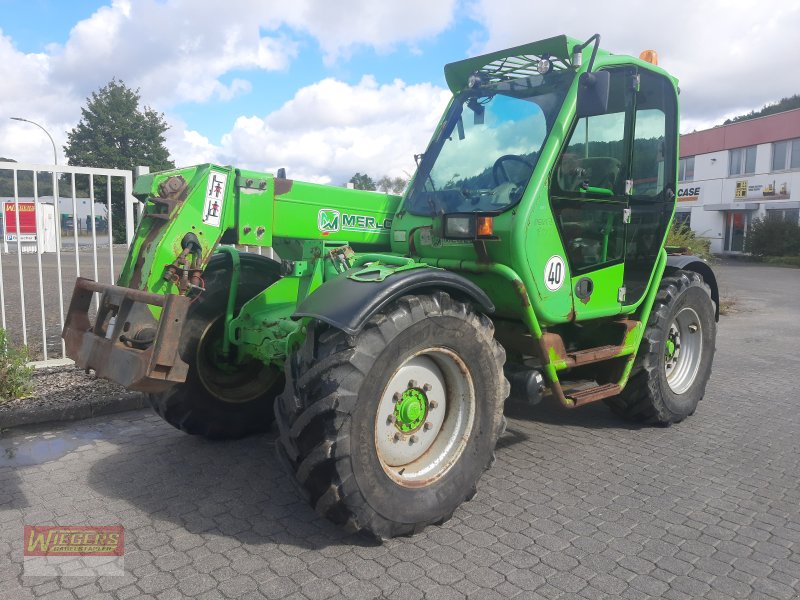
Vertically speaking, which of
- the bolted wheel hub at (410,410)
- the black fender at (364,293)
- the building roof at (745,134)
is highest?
the building roof at (745,134)

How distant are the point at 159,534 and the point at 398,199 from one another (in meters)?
2.69

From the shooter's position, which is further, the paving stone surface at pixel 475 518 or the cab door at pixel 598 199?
the cab door at pixel 598 199

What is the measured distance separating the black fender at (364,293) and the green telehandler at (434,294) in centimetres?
1

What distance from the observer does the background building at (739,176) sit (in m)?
33.7

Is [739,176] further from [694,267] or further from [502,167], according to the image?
[502,167]

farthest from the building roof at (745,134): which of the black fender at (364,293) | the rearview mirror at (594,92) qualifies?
the black fender at (364,293)

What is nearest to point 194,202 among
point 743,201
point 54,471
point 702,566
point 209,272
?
point 209,272

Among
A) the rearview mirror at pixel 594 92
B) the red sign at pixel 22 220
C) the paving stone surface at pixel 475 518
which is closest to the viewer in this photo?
the paving stone surface at pixel 475 518

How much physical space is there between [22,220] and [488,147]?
5.23 m

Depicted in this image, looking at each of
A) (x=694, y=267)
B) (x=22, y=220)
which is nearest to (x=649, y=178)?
(x=694, y=267)

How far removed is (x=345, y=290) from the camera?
10.7ft

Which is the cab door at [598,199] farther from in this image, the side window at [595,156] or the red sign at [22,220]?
the red sign at [22,220]

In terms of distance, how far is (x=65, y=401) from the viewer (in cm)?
542

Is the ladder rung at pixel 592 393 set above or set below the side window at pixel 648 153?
below
